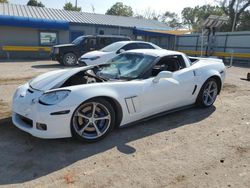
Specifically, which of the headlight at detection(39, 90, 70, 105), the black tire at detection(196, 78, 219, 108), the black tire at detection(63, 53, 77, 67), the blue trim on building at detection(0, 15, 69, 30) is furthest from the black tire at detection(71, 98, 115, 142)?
the blue trim on building at detection(0, 15, 69, 30)

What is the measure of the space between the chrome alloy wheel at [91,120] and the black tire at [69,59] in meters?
10.8

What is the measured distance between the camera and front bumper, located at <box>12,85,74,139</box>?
11.9 ft

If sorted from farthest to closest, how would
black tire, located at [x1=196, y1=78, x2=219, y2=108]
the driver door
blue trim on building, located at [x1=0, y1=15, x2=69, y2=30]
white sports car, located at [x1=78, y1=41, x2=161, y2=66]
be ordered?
blue trim on building, located at [x1=0, y1=15, x2=69, y2=30] → white sports car, located at [x1=78, y1=41, x2=161, y2=66] → black tire, located at [x1=196, y1=78, x2=219, y2=108] → the driver door

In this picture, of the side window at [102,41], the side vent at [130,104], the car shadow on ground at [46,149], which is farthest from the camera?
the side window at [102,41]

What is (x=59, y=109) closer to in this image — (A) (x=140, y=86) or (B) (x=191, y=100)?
(A) (x=140, y=86)

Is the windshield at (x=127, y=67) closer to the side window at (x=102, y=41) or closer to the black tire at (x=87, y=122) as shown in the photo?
the black tire at (x=87, y=122)

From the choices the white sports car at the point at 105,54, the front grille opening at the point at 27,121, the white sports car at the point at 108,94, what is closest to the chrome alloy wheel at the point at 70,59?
the white sports car at the point at 105,54

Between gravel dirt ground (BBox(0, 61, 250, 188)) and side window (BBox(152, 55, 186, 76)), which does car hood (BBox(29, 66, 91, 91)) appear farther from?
side window (BBox(152, 55, 186, 76))

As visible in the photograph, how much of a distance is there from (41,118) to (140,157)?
1493 mm

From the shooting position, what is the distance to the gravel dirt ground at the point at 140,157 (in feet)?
10.2

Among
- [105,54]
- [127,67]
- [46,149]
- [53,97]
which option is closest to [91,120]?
[53,97]

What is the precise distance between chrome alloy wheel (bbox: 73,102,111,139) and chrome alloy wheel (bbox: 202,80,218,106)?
2.70 meters

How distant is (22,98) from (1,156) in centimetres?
91

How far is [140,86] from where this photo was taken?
4430 millimetres
